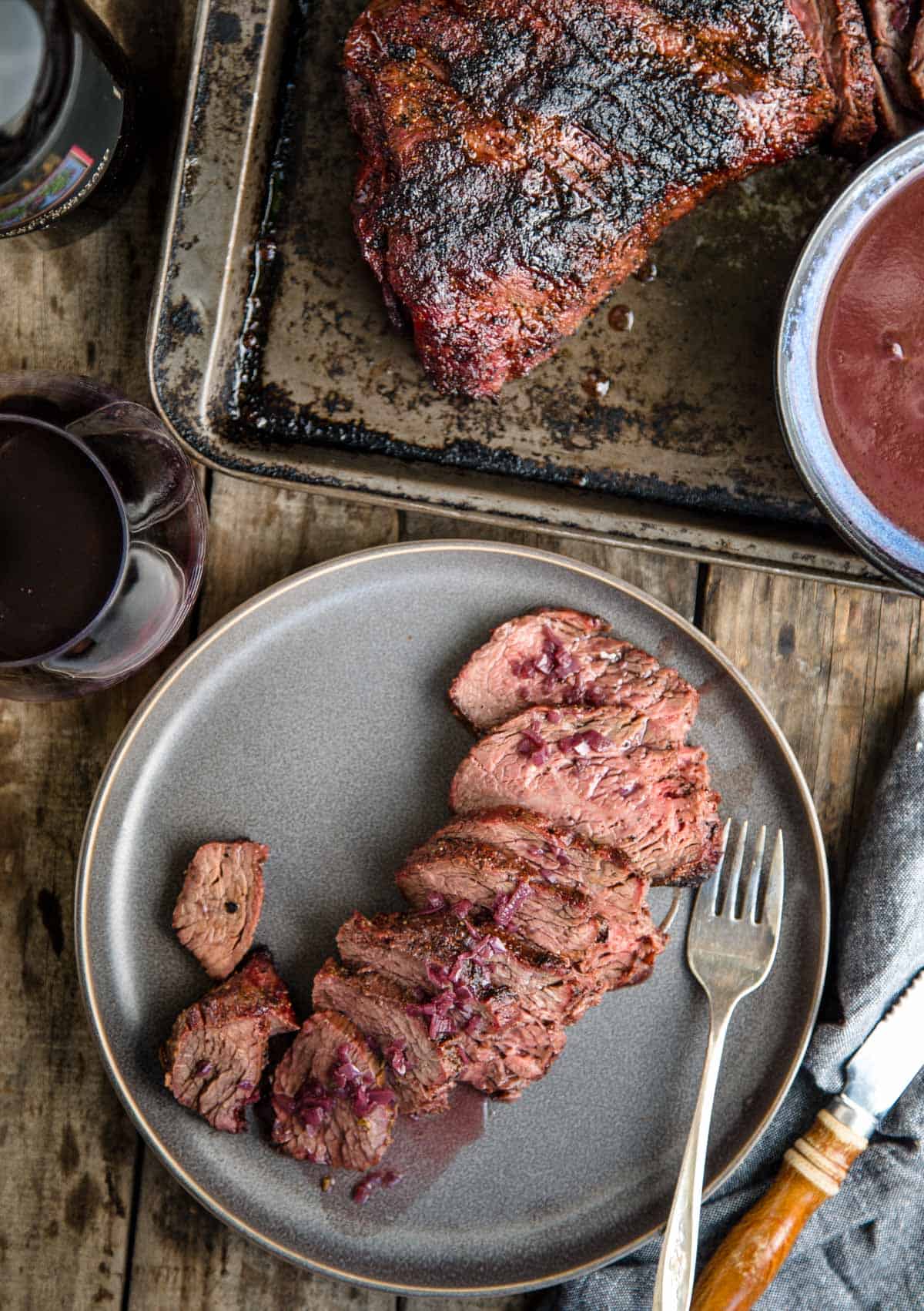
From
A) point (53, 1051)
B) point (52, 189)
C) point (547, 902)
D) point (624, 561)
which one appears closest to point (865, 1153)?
point (547, 902)

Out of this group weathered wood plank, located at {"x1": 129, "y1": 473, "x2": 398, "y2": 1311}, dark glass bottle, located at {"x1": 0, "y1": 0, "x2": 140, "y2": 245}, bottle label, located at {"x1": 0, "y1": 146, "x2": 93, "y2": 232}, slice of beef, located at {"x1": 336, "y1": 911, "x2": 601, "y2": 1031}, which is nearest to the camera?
dark glass bottle, located at {"x1": 0, "y1": 0, "x2": 140, "y2": 245}

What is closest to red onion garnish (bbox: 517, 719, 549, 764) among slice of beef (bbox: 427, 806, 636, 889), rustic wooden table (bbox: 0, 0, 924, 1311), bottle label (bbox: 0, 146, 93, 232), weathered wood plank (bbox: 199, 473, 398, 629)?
slice of beef (bbox: 427, 806, 636, 889)

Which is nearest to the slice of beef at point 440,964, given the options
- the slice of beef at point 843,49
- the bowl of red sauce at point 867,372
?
the bowl of red sauce at point 867,372

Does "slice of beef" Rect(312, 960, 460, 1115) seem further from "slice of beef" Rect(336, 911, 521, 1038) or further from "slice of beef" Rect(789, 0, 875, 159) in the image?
"slice of beef" Rect(789, 0, 875, 159)

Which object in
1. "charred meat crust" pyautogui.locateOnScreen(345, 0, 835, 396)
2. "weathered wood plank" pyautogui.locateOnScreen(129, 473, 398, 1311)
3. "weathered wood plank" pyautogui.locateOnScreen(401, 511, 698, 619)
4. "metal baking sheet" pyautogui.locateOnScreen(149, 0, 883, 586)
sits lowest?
"weathered wood plank" pyautogui.locateOnScreen(129, 473, 398, 1311)

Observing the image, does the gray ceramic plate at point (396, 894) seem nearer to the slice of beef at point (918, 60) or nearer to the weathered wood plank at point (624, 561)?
the weathered wood plank at point (624, 561)

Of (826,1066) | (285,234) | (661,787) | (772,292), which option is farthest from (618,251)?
(826,1066)
